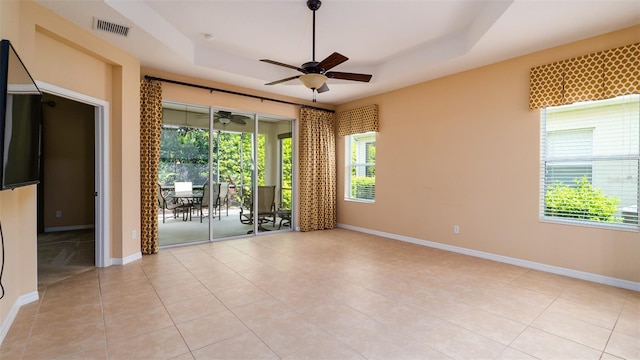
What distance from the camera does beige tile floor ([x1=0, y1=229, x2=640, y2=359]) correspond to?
2.11m

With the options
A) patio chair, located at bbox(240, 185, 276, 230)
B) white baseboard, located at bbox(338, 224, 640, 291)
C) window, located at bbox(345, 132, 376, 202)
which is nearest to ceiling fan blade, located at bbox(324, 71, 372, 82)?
window, located at bbox(345, 132, 376, 202)

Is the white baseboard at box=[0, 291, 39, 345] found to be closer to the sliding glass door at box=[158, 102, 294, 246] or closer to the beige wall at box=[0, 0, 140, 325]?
the beige wall at box=[0, 0, 140, 325]

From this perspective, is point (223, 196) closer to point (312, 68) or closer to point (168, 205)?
point (168, 205)

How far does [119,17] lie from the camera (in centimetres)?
305

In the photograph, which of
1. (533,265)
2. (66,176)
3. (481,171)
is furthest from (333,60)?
(66,176)

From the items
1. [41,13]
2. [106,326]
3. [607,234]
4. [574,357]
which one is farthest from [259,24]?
[607,234]

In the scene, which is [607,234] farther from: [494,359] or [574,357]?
[494,359]

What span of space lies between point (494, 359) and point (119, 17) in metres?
4.37

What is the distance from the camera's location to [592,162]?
139 inches

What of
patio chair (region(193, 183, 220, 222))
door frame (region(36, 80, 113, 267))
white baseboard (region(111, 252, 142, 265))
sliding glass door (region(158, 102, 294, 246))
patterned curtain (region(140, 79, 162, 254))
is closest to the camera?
door frame (region(36, 80, 113, 267))

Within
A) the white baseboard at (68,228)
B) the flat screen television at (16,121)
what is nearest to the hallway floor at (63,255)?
the white baseboard at (68,228)

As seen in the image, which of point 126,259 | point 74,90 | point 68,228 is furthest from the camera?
point 68,228

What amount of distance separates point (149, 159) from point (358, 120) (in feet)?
12.6

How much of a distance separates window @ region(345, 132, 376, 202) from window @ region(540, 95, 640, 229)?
9.68 feet
